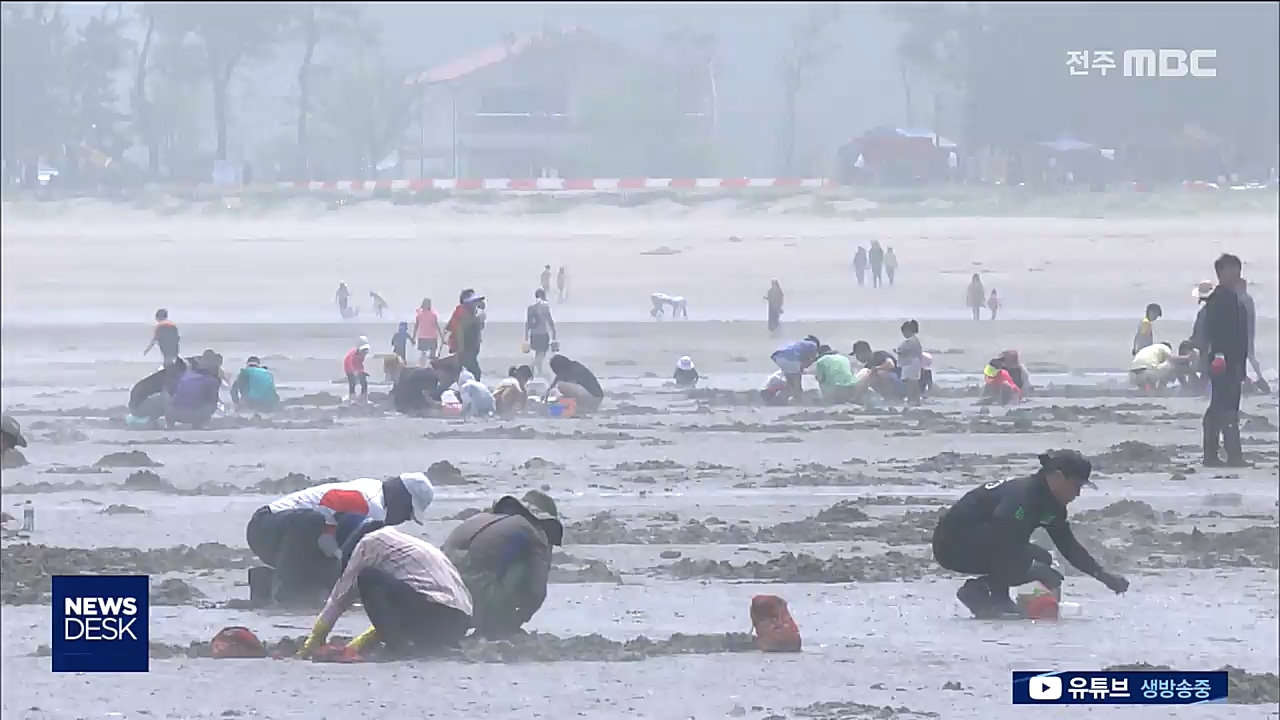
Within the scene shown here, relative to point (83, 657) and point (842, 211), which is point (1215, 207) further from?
point (83, 657)

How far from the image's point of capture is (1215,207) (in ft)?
133

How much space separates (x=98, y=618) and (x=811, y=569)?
190 inches

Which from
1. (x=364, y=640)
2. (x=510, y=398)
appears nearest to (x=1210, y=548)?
(x=364, y=640)

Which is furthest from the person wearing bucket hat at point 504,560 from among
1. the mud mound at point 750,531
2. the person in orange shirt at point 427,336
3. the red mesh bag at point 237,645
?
the person in orange shirt at point 427,336

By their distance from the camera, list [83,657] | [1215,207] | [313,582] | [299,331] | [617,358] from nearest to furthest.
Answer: [83,657], [313,582], [617,358], [299,331], [1215,207]

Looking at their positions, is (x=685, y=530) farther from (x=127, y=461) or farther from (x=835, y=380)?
(x=835, y=380)

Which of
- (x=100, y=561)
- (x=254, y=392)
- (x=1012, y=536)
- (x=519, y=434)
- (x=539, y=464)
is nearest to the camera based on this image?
(x=1012, y=536)

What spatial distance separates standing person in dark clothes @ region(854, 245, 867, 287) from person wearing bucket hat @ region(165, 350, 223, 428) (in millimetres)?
20599

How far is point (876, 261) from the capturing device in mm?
39250

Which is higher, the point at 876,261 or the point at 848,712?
the point at 876,261

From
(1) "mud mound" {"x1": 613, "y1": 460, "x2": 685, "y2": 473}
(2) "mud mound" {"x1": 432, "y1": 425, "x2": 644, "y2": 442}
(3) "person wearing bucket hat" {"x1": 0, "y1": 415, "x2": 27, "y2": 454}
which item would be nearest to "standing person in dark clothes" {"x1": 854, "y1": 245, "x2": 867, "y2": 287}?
(2) "mud mound" {"x1": 432, "y1": 425, "x2": 644, "y2": 442}

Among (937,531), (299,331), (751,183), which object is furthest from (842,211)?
(937,531)

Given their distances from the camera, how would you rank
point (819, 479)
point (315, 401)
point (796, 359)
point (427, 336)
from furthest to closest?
point (427, 336) → point (315, 401) → point (796, 359) → point (819, 479)

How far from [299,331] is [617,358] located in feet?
19.4
